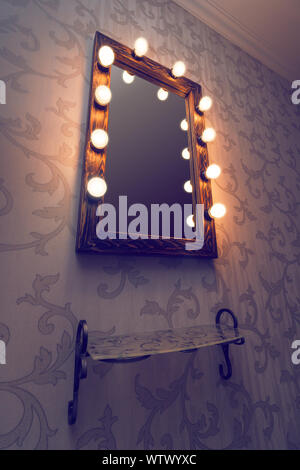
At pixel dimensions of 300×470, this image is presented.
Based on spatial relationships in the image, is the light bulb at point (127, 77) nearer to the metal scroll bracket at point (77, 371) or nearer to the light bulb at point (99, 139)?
the light bulb at point (99, 139)

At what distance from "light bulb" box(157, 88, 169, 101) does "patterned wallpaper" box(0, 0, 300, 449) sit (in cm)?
21

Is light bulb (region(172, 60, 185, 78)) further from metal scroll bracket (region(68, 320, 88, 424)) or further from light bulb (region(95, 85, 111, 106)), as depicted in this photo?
metal scroll bracket (region(68, 320, 88, 424))

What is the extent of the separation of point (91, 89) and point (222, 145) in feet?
2.31

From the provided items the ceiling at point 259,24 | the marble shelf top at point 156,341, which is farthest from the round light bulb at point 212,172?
the ceiling at point 259,24

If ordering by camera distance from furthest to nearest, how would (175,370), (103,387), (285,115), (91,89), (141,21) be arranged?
(285,115)
(141,21)
(91,89)
(175,370)
(103,387)

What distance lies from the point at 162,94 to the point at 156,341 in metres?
1.01

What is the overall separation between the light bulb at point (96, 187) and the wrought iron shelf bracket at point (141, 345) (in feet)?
1.23

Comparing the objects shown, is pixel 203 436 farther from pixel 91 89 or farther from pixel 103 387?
pixel 91 89

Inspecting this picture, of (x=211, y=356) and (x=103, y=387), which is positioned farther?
(x=211, y=356)

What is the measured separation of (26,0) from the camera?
791 millimetres

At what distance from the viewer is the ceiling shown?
135cm

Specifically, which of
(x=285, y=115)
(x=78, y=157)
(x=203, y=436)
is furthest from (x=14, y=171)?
(x=285, y=115)

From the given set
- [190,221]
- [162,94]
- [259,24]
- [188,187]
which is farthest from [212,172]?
[259,24]

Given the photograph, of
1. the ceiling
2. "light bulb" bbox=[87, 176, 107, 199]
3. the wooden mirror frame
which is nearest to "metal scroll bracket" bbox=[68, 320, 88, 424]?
the wooden mirror frame
